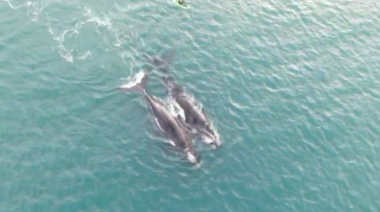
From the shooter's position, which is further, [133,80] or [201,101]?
[133,80]

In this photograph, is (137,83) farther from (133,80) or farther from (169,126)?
(169,126)

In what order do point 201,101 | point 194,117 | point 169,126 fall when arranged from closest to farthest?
point 169,126, point 194,117, point 201,101

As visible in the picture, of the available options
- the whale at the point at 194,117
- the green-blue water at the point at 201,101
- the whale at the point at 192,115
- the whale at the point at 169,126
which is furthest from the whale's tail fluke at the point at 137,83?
the whale at the point at 194,117

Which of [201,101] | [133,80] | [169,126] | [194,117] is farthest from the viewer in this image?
[133,80]

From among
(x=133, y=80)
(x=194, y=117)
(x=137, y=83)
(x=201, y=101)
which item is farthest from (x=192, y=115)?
(x=133, y=80)

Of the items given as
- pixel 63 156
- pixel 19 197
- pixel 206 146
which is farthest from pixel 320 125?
pixel 19 197

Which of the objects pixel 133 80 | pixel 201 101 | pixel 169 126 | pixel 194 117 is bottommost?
pixel 169 126

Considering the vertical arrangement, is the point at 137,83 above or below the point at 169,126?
above
